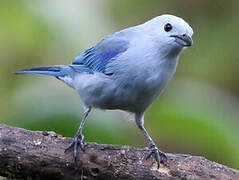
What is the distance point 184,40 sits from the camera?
4312mm

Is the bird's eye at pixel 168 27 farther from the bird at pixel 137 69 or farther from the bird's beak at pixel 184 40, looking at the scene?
the bird's beak at pixel 184 40

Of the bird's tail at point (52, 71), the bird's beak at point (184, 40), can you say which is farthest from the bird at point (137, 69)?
the bird's tail at point (52, 71)

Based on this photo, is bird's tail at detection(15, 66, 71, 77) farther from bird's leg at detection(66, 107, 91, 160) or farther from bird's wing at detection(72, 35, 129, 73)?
bird's leg at detection(66, 107, 91, 160)

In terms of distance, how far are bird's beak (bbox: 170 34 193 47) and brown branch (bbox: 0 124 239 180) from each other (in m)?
0.79

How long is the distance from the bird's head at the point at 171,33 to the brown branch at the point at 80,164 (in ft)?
2.62

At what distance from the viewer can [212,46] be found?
7.40 metres

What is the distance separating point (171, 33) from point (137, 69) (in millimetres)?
361

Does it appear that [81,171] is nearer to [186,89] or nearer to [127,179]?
[127,179]

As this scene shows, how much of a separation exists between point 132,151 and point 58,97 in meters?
1.18

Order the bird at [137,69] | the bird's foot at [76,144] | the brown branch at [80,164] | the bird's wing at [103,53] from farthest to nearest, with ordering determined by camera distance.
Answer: the bird's wing at [103,53]
the bird at [137,69]
the bird's foot at [76,144]
the brown branch at [80,164]

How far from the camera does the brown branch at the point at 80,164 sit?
4.07 metres

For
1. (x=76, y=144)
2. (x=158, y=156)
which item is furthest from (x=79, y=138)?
(x=158, y=156)

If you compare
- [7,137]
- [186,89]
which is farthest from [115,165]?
[186,89]

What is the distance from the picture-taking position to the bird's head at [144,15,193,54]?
434 cm
